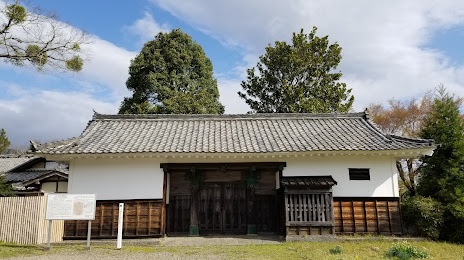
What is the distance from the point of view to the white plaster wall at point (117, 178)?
38.7 ft

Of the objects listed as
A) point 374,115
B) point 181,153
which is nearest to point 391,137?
point 181,153

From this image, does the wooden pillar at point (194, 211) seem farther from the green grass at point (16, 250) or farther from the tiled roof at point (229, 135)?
the green grass at point (16, 250)

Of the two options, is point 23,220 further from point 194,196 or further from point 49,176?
point 49,176

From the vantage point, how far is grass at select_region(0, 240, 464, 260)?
8.73 meters

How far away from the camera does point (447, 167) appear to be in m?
11.6

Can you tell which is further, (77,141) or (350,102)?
(350,102)

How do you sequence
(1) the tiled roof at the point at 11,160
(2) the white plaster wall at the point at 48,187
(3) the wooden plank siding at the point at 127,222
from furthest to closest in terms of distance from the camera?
1. (1) the tiled roof at the point at 11,160
2. (2) the white plaster wall at the point at 48,187
3. (3) the wooden plank siding at the point at 127,222

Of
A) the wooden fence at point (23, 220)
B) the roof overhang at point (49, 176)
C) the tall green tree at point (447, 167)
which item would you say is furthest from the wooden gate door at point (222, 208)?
the roof overhang at point (49, 176)

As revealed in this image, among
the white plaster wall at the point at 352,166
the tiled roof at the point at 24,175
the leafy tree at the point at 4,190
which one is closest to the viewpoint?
the white plaster wall at the point at 352,166

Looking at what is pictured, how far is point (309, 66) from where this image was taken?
80.0 feet

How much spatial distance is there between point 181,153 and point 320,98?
15323mm

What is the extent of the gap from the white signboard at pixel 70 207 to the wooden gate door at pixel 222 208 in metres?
4.23

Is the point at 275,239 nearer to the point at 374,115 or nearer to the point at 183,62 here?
the point at 374,115

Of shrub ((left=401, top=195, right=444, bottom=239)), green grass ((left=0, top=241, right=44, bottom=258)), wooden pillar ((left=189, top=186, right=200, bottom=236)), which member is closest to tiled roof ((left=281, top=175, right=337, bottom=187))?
shrub ((left=401, top=195, right=444, bottom=239))
